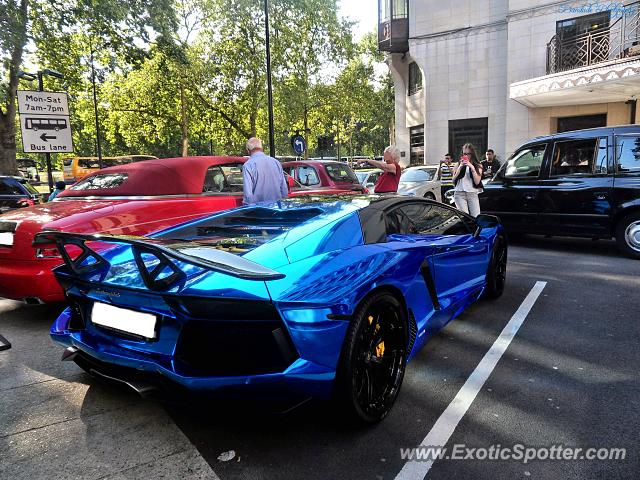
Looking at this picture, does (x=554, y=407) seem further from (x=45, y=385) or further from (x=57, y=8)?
(x=57, y=8)

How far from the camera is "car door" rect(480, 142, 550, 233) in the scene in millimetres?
7707

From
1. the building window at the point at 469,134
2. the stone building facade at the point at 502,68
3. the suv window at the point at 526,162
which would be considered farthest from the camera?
the building window at the point at 469,134

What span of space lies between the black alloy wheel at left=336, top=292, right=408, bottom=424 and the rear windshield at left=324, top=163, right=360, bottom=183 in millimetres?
6611

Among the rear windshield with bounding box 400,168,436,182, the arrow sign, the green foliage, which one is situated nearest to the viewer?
the arrow sign

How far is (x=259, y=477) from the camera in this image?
216cm

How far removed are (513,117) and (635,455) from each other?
20.3 m

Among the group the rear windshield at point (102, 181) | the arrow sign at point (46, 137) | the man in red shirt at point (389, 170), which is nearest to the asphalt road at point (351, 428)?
the rear windshield at point (102, 181)

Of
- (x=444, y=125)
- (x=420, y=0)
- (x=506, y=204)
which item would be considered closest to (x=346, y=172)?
(x=506, y=204)

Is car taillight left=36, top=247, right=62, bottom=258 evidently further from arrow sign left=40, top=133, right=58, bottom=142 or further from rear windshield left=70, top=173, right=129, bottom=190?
arrow sign left=40, top=133, right=58, bottom=142

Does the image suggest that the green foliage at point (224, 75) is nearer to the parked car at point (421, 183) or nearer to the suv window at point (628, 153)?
the parked car at point (421, 183)

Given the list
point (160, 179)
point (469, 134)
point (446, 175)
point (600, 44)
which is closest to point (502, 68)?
point (469, 134)

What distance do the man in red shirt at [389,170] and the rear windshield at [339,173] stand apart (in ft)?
8.07

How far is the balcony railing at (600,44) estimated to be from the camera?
52.3 ft

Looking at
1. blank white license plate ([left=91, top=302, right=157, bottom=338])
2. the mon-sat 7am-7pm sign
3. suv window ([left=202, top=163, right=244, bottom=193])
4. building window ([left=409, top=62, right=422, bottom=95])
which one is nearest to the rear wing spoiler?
blank white license plate ([left=91, top=302, right=157, bottom=338])
